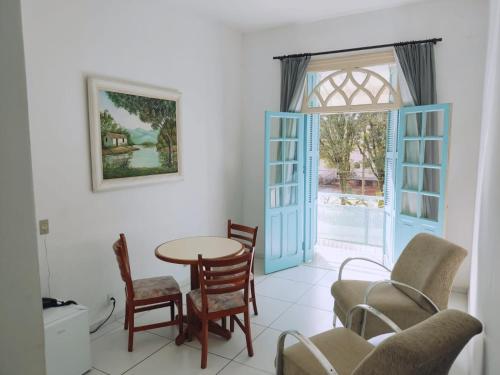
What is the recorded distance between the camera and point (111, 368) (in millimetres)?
2637

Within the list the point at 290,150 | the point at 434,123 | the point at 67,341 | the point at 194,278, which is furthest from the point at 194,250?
the point at 434,123

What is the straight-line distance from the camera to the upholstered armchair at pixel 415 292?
2.47 m

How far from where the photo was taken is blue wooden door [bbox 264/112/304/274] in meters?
4.57

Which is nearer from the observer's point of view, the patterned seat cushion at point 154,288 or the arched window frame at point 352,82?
the patterned seat cushion at point 154,288

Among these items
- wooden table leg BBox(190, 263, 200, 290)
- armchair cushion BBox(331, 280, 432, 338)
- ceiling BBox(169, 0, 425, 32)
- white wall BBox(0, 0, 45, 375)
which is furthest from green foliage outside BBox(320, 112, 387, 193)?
white wall BBox(0, 0, 45, 375)

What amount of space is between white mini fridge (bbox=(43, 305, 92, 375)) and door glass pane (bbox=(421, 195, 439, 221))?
11.4 feet

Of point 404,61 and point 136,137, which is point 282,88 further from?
point 136,137

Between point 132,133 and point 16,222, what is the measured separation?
9.25 feet

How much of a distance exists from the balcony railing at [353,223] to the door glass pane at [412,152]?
1.54 metres

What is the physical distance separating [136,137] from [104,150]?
15.7 inches

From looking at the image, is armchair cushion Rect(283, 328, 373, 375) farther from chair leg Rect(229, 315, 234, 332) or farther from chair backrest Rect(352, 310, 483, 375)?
chair leg Rect(229, 315, 234, 332)

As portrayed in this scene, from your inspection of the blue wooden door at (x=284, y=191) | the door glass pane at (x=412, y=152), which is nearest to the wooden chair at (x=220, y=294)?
the blue wooden door at (x=284, y=191)

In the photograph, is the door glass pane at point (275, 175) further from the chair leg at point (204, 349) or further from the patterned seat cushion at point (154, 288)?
the chair leg at point (204, 349)

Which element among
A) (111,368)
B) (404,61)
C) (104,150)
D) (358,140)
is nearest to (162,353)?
(111,368)
